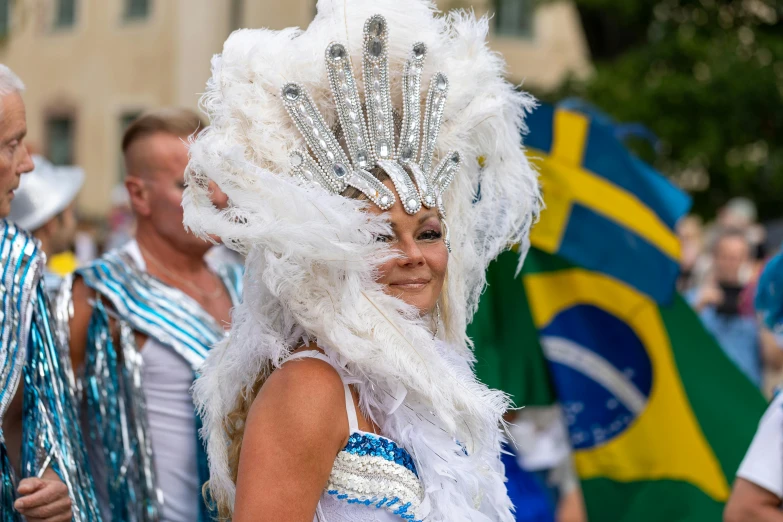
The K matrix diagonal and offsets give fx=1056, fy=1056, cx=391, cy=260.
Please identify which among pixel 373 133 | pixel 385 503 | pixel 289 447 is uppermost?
pixel 373 133

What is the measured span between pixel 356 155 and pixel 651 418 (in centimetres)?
336

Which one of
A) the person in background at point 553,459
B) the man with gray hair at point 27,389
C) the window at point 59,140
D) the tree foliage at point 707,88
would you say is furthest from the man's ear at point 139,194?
the window at point 59,140

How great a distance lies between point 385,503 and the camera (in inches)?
76.2

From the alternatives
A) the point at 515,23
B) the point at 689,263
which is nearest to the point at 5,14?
the point at 515,23

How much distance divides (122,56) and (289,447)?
16.3m

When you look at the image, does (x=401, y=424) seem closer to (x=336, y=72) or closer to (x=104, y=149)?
(x=336, y=72)

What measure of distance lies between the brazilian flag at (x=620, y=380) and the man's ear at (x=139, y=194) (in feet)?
6.57

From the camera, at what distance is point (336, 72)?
2.06 m

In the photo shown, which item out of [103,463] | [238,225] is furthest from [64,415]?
[238,225]

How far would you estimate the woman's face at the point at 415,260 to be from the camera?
79.3 inches

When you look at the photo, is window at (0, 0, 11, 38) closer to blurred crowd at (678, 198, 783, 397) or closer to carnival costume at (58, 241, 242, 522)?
blurred crowd at (678, 198, 783, 397)

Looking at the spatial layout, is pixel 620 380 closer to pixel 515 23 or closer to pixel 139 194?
pixel 139 194

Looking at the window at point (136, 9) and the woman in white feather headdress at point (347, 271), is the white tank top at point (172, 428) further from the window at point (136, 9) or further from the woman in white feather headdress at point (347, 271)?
the window at point (136, 9)

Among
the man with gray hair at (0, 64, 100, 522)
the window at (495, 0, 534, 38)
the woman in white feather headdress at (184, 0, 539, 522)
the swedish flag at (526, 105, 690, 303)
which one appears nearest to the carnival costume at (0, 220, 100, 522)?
the man with gray hair at (0, 64, 100, 522)
